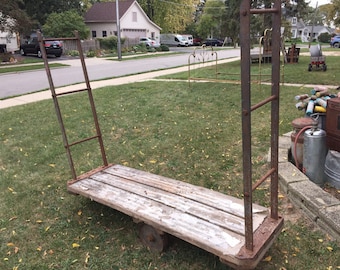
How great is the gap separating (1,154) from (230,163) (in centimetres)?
362

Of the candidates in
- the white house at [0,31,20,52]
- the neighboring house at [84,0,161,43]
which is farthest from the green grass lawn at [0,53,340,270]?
the neighboring house at [84,0,161,43]

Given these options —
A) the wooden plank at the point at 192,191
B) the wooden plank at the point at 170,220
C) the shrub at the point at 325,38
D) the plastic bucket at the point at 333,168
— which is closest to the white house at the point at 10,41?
the wooden plank at the point at 192,191

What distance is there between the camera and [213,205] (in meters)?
2.94

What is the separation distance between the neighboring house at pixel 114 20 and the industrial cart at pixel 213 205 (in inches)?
1562

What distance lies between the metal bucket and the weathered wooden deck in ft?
4.09

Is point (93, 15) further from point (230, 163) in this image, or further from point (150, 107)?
point (230, 163)

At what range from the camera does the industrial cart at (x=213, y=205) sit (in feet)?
6.83

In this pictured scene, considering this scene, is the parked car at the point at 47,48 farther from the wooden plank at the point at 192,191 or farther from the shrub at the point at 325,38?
the shrub at the point at 325,38

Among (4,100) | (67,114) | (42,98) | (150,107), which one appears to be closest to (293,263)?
(150,107)

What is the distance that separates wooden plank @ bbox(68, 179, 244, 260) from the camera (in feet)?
7.93

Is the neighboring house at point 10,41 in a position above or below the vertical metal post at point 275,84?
above

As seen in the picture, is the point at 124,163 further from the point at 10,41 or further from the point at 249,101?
the point at 10,41

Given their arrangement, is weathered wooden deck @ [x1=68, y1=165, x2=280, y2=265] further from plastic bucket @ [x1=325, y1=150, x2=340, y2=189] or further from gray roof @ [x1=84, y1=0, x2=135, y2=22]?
gray roof @ [x1=84, y1=0, x2=135, y2=22]

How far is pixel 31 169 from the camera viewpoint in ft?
15.8
